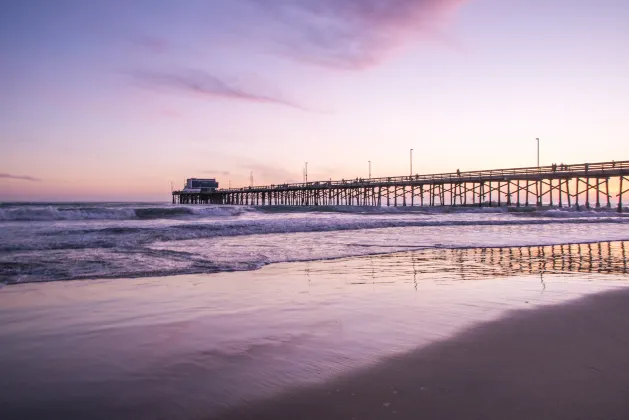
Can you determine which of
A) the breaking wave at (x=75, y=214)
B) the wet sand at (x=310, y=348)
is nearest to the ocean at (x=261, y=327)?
the wet sand at (x=310, y=348)

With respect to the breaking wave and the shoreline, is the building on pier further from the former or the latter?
the shoreline

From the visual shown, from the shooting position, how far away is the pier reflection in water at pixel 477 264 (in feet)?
24.0

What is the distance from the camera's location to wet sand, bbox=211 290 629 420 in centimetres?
249

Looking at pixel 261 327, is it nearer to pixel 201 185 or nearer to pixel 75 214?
pixel 75 214

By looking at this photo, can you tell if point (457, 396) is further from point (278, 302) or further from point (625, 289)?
point (625, 289)

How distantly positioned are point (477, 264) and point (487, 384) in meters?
5.98

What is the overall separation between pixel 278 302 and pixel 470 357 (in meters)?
2.53

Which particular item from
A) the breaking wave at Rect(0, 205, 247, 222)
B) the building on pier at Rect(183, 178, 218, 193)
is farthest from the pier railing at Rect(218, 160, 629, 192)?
the building on pier at Rect(183, 178, 218, 193)

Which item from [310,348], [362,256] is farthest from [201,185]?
[310,348]

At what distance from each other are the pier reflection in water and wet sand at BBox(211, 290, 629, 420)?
303cm

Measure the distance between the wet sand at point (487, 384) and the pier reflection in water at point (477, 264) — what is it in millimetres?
3028

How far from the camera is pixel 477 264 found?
8477 mm

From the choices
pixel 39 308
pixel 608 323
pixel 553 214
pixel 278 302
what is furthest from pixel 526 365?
pixel 553 214

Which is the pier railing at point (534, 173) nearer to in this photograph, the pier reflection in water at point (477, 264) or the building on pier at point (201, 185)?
the pier reflection in water at point (477, 264)
